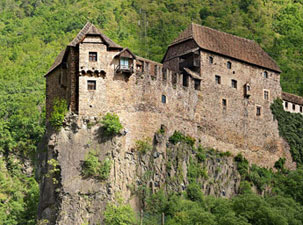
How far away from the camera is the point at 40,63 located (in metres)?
105

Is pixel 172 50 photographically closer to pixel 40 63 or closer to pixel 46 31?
pixel 40 63

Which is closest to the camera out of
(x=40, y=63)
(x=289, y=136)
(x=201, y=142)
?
(x=201, y=142)

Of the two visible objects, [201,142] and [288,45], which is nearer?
[201,142]

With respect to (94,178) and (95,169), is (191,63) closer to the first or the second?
(95,169)

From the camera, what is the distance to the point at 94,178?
196 ft

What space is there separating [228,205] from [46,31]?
60556 mm

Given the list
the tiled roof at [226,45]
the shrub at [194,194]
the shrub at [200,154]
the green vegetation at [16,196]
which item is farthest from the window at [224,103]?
the green vegetation at [16,196]

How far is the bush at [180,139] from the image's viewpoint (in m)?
65.1

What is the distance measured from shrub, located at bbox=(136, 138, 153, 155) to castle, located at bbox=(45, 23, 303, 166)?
0.50m

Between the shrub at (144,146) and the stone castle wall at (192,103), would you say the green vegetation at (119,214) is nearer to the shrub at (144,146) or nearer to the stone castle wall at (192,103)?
the shrub at (144,146)

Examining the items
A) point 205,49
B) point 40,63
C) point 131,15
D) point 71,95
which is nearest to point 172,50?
point 205,49

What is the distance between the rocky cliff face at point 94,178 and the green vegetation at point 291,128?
13.3 meters

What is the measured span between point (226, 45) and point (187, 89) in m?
7.79

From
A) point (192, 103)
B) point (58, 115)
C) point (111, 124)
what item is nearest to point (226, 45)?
point (192, 103)
